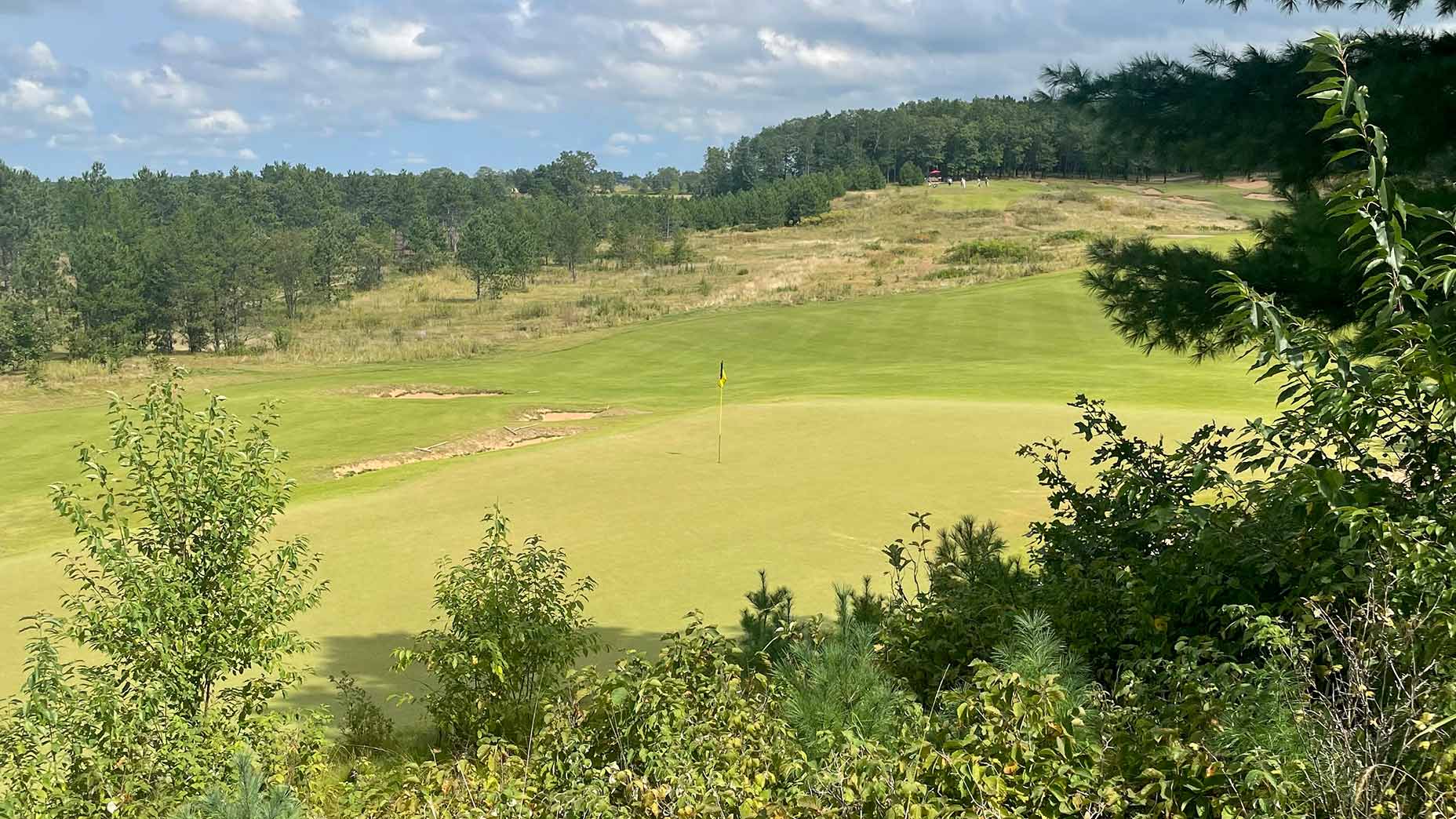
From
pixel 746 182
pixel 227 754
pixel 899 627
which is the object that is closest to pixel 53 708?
pixel 227 754

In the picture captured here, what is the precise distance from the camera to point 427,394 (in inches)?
1084

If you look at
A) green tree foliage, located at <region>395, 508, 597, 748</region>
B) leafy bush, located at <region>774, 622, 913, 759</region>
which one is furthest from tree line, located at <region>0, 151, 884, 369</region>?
leafy bush, located at <region>774, 622, 913, 759</region>

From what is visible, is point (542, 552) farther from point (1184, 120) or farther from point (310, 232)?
point (310, 232)

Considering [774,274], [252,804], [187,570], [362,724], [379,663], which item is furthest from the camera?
[774,274]

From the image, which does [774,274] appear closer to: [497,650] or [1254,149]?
[1254,149]

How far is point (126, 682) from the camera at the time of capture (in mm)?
6184

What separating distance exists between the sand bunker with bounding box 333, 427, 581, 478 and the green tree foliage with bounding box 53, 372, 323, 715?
35.5ft

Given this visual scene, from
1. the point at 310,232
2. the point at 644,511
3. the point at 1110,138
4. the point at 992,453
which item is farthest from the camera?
the point at 310,232

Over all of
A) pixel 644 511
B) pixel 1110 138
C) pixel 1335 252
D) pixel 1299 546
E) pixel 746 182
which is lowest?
pixel 644 511

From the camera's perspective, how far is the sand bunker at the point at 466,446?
58.3ft

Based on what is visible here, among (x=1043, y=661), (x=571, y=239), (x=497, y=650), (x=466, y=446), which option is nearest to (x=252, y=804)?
(x=1043, y=661)

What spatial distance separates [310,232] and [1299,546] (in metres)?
72.5

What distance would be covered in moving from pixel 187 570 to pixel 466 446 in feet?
43.8

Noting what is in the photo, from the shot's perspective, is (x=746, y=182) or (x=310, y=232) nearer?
(x=310, y=232)
